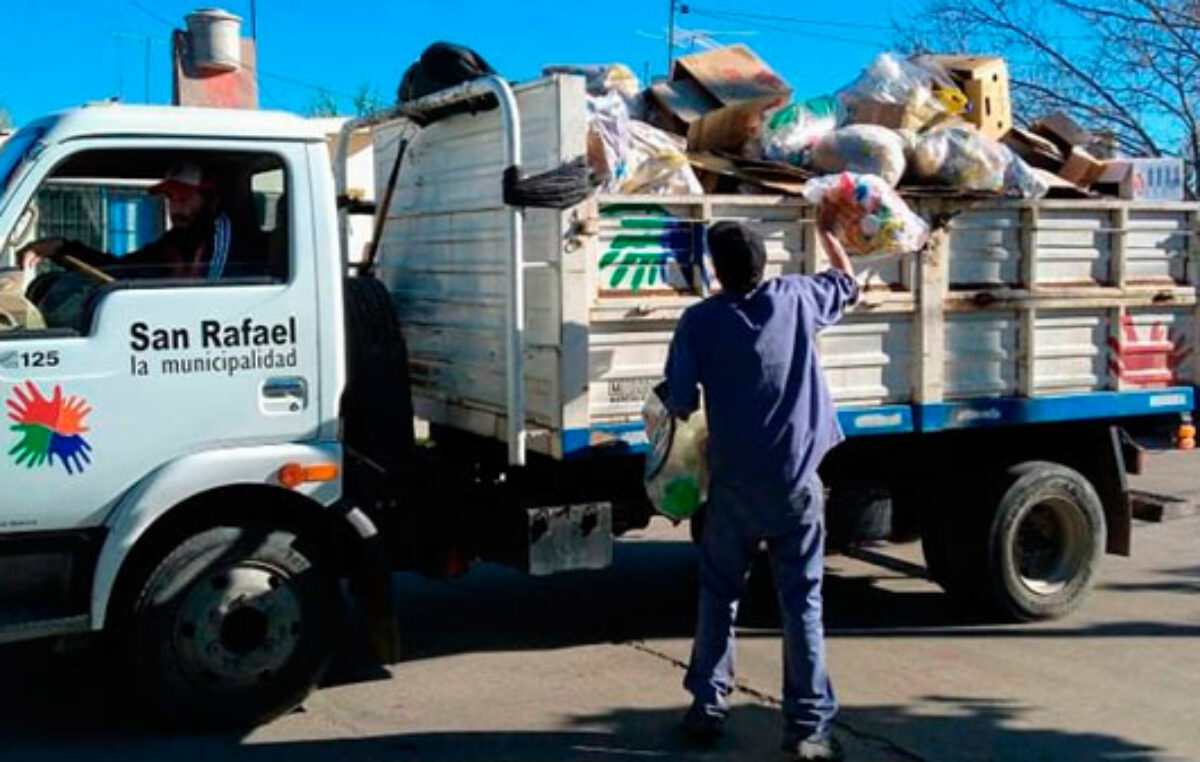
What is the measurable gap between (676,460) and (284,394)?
1463 mm

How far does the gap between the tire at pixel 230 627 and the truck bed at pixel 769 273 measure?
1070 mm

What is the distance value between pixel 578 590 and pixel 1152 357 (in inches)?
126

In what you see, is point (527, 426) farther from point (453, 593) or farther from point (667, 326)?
point (453, 593)

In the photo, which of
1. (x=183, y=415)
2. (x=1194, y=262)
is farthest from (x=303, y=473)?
(x=1194, y=262)

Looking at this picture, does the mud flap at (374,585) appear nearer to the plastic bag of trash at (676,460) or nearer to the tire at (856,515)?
the plastic bag of trash at (676,460)

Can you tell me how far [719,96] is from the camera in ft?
22.0

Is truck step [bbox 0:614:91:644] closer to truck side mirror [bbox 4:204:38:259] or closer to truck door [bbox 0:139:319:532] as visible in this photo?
truck door [bbox 0:139:319:532]

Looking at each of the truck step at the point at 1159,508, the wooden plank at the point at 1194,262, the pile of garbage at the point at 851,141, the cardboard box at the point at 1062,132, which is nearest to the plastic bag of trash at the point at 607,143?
the pile of garbage at the point at 851,141

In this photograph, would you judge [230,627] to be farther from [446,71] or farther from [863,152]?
[863,152]

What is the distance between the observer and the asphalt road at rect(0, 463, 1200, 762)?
510 cm

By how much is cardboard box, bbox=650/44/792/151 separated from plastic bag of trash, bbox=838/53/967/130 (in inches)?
14.1

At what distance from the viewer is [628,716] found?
17.8 ft

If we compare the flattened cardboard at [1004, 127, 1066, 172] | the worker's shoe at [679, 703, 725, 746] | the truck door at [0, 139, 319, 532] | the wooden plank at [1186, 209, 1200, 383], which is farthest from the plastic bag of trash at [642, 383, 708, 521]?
the wooden plank at [1186, 209, 1200, 383]

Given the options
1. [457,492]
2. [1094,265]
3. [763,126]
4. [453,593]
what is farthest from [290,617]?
[1094,265]
